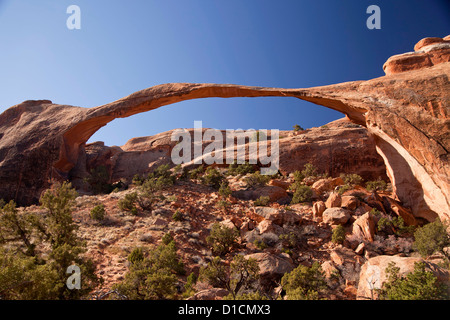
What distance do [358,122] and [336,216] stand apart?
5.92 meters

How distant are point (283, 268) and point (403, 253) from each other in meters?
4.73

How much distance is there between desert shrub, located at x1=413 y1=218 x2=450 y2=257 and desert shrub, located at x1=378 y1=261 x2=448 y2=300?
3352mm

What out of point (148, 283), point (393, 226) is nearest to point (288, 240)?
point (393, 226)

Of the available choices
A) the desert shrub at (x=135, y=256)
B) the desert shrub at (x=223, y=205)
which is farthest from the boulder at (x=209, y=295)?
the desert shrub at (x=223, y=205)

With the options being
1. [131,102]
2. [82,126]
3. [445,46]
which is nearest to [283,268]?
[445,46]

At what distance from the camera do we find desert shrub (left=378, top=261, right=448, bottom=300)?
4.86m

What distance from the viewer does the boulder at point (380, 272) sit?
5629mm

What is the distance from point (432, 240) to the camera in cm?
803

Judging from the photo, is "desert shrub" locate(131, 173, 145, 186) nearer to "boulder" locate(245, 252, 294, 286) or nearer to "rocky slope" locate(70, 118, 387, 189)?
"rocky slope" locate(70, 118, 387, 189)

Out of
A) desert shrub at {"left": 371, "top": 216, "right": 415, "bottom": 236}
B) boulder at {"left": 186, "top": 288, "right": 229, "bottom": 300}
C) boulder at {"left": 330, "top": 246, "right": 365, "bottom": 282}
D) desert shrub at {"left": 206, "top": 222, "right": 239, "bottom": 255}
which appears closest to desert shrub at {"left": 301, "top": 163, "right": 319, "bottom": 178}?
desert shrub at {"left": 371, "top": 216, "right": 415, "bottom": 236}

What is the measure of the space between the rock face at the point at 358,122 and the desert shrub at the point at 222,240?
7.38 meters

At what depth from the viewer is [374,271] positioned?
6.04m

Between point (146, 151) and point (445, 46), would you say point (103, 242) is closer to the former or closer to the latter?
point (445, 46)

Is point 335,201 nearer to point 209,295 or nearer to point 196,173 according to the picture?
point 209,295
